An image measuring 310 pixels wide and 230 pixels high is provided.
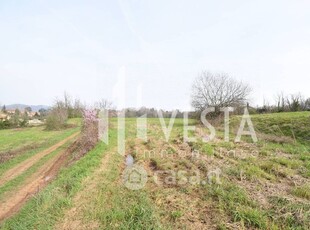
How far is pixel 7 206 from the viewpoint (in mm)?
7742

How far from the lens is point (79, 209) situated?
645 centimetres

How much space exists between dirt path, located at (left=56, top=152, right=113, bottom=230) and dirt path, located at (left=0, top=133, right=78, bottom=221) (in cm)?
184

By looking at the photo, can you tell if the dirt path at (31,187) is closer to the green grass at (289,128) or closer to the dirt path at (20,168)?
the dirt path at (20,168)

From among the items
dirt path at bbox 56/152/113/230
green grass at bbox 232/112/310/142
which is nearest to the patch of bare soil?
dirt path at bbox 56/152/113/230

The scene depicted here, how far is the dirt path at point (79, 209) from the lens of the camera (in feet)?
18.8

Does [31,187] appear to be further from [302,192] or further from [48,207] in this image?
[302,192]

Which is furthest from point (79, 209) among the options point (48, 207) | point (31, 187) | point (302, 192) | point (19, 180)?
point (302, 192)

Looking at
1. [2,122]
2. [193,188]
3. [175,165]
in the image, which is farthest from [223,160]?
[2,122]

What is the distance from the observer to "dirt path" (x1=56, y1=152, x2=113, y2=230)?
572cm

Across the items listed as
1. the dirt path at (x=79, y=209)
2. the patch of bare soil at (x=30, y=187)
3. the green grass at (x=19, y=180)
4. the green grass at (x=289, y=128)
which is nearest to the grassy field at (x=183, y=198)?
the dirt path at (x=79, y=209)

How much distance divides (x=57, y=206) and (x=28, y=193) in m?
2.88

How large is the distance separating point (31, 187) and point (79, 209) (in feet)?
13.3

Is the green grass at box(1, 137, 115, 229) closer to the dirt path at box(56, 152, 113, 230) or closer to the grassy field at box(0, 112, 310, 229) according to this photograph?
the grassy field at box(0, 112, 310, 229)

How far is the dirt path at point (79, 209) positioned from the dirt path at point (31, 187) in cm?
184
